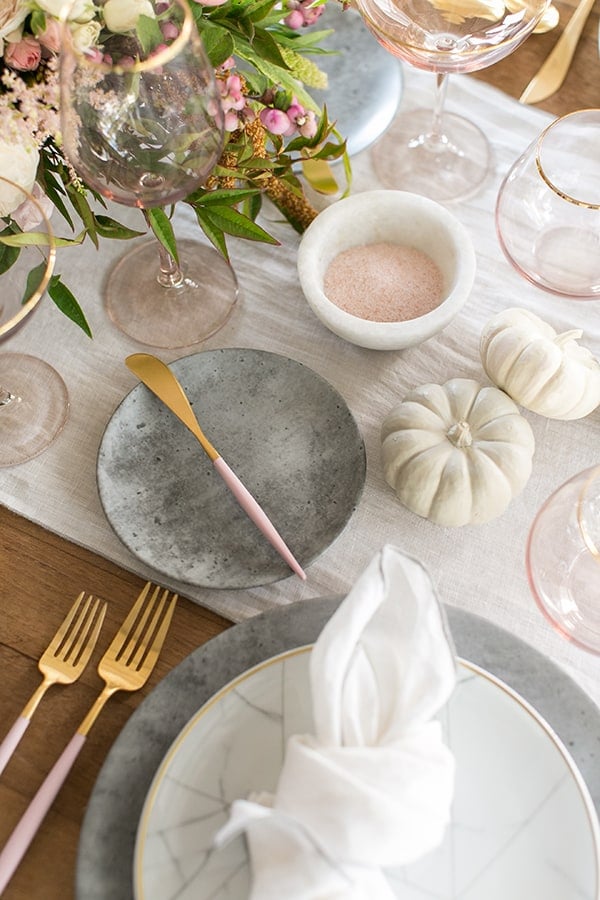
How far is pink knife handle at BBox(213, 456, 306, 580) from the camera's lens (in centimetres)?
70

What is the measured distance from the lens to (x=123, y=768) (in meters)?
0.60

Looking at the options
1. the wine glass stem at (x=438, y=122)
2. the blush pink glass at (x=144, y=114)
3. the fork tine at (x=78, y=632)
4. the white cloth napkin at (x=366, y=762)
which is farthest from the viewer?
the wine glass stem at (x=438, y=122)

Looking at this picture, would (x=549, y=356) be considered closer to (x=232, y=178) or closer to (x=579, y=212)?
(x=579, y=212)

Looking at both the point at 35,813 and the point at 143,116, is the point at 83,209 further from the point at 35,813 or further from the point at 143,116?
the point at 35,813

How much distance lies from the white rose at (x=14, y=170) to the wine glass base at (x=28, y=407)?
7.5 inches

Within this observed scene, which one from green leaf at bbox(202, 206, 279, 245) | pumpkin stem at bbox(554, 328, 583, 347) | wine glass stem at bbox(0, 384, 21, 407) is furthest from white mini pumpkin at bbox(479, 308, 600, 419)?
wine glass stem at bbox(0, 384, 21, 407)

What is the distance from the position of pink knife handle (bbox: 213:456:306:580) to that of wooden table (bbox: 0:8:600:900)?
0.24 ft

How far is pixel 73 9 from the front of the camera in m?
0.59

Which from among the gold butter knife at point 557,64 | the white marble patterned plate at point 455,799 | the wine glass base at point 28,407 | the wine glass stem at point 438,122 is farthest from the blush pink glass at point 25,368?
the gold butter knife at point 557,64

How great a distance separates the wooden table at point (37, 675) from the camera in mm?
621

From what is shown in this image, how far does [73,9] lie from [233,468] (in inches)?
14.1

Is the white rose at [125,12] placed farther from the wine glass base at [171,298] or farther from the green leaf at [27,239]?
the wine glass base at [171,298]

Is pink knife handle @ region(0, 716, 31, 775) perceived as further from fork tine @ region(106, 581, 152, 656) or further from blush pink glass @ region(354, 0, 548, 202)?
blush pink glass @ region(354, 0, 548, 202)

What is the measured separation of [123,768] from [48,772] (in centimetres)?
8
